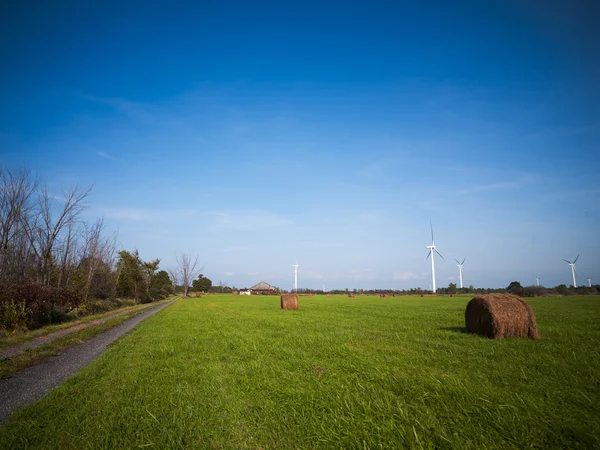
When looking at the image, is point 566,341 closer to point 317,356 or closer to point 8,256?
point 317,356

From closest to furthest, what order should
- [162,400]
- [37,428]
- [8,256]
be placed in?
[37,428], [162,400], [8,256]

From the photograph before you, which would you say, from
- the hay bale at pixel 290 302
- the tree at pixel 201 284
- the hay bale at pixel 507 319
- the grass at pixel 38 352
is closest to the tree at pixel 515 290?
the hay bale at pixel 290 302

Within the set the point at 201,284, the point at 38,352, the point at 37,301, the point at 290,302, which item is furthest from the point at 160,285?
the point at 38,352

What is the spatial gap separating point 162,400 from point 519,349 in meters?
8.30

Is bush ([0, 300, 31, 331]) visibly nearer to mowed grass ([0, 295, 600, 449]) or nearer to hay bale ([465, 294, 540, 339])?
mowed grass ([0, 295, 600, 449])

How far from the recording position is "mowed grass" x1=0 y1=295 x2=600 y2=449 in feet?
12.0

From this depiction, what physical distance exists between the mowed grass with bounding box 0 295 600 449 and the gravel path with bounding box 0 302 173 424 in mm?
376

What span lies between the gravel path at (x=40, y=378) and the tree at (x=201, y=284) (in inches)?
4583

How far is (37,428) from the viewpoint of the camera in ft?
13.9

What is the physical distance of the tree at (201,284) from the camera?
12175 cm

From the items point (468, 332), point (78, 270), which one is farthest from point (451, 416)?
point (78, 270)

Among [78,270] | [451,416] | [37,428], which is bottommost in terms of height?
[37,428]

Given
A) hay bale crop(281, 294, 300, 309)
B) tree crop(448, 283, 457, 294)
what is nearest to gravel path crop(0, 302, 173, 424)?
hay bale crop(281, 294, 300, 309)

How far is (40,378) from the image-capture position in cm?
711
